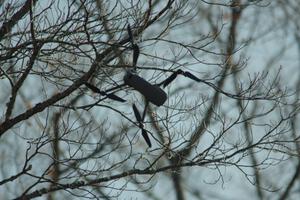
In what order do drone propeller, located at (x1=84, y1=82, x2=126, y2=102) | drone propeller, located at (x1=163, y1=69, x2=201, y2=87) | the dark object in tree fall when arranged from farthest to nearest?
drone propeller, located at (x1=84, y1=82, x2=126, y2=102) → drone propeller, located at (x1=163, y1=69, x2=201, y2=87) → the dark object in tree

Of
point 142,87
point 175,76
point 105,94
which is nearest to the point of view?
point 142,87

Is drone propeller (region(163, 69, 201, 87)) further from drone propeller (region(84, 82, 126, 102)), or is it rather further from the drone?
drone propeller (region(84, 82, 126, 102))

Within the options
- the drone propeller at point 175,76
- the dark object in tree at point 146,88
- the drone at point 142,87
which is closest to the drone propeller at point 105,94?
the drone at point 142,87

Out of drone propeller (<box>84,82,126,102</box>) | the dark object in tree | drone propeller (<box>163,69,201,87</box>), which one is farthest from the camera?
drone propeller (<box>84,82,126,102</box>)

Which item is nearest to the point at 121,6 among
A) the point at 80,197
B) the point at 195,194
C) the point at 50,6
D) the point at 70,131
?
the point at 50,6

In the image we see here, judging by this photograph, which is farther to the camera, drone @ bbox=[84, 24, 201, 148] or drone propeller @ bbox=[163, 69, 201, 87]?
drone propeller @ bbox=[163, 69, 201, 87]

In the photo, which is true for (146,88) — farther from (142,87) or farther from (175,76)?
(175,76)

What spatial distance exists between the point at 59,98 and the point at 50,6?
0.87 metres

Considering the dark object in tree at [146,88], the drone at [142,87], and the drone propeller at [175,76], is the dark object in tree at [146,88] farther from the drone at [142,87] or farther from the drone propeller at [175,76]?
the drone propeller at [175,76]

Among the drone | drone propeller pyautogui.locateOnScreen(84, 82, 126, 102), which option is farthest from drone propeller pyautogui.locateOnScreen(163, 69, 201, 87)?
drone propeller pyautogui.locateOnScreen(84, 82, 126, 102)

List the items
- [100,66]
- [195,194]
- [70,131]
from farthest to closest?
1. [195,194]
2. [70,131]
3. [100,66]

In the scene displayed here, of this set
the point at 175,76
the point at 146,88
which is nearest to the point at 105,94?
the point at 175,76

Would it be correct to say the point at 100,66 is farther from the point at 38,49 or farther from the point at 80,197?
the point at 80,197

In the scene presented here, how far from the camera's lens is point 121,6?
327 inches
